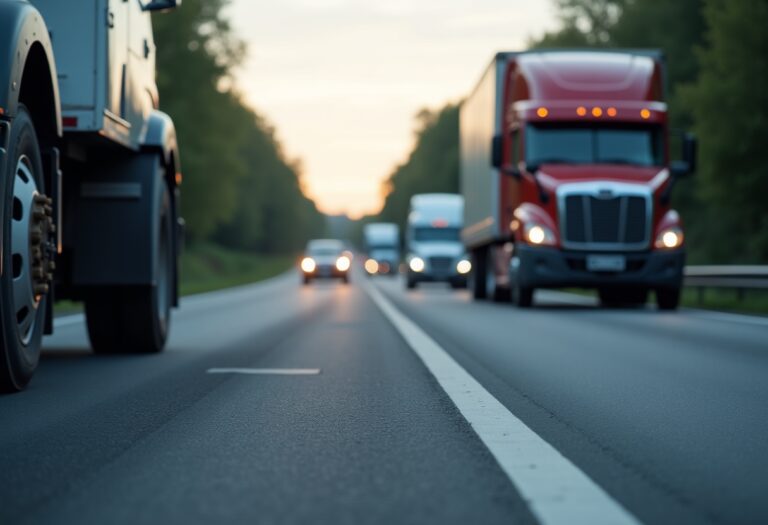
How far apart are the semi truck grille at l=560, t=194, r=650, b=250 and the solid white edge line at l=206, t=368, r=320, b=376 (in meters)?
10.5

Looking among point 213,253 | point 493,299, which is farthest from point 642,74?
point 213,253

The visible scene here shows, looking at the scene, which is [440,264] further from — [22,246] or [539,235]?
[22,246]

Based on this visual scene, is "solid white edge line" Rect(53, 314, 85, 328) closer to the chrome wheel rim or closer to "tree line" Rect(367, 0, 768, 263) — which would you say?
the chrome wheel rim

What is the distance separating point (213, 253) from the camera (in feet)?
246

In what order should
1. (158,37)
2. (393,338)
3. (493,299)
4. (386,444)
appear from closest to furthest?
(386,444) < (393,338) < (493,299) < (158,37)

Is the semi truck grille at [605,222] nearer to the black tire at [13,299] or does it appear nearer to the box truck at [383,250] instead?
the black tire at [13,299]

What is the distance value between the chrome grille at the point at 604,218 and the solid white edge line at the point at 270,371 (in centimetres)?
1046

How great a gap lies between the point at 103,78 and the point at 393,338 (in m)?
5.30

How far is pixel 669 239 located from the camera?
1914cm

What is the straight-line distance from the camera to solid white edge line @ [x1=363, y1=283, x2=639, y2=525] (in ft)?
12.6

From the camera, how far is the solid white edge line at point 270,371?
8.73 metres

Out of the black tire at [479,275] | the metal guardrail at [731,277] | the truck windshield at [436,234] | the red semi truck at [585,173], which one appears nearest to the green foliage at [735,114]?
the truck windshield at [436,234]

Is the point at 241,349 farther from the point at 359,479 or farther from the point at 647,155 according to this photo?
the point at 647,155

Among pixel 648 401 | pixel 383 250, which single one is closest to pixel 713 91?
pixel 383 250
